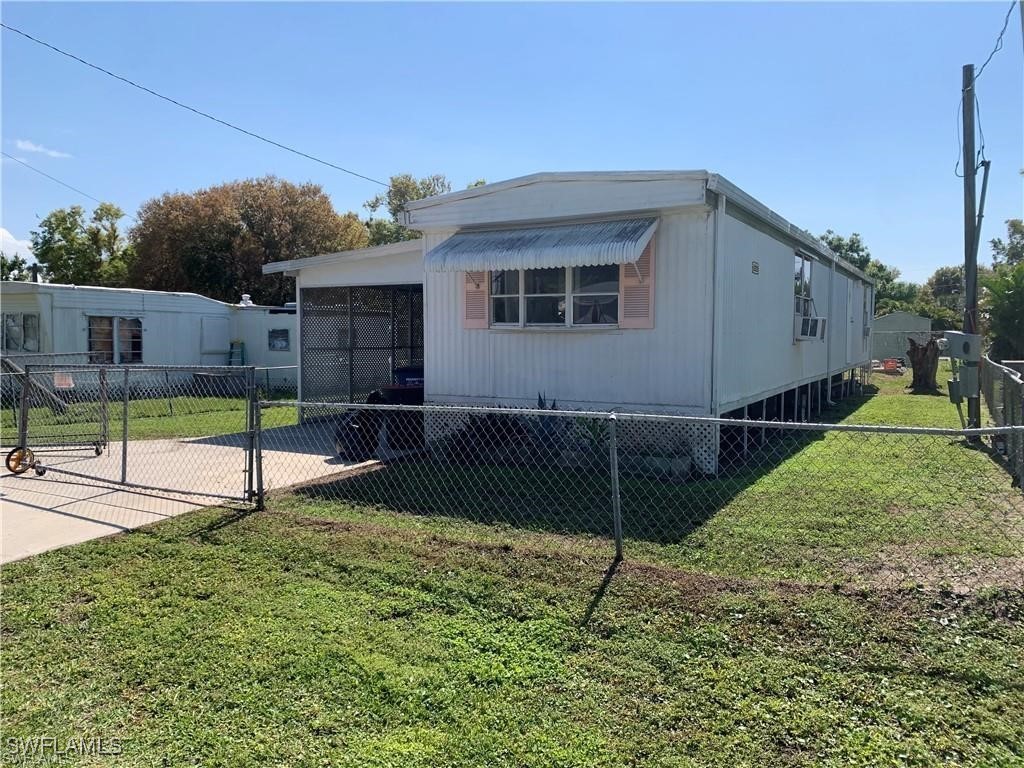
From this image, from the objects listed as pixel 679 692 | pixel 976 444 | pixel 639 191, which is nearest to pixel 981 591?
pixel 679 692

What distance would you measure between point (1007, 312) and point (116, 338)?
23954 millimetres

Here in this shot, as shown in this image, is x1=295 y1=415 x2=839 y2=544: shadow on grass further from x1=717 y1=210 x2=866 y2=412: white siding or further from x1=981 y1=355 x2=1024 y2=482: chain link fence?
x1=981 y1=355 x2=1024 y2=482: chain link fence

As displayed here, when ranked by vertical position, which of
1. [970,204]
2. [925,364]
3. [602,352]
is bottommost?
[925,364]

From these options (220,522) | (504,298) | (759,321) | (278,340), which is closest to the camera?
(220,522)

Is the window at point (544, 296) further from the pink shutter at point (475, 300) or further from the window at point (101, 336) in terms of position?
the window at point (101, 336)

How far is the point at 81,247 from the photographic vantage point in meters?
34.0

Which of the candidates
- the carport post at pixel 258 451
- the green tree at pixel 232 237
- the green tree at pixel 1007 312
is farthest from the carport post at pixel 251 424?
the green tree at pixel 232 237

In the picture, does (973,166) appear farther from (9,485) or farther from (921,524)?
(9,485)

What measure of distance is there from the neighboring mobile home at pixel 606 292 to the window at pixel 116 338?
384 inches

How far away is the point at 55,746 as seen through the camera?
2.80 m

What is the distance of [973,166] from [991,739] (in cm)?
1063

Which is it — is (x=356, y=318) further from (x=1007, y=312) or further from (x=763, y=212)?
(x=1007, y=312)

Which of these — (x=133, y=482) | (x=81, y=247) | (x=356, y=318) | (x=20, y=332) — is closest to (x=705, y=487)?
(x=133, y=482)

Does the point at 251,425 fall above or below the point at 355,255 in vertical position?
below
